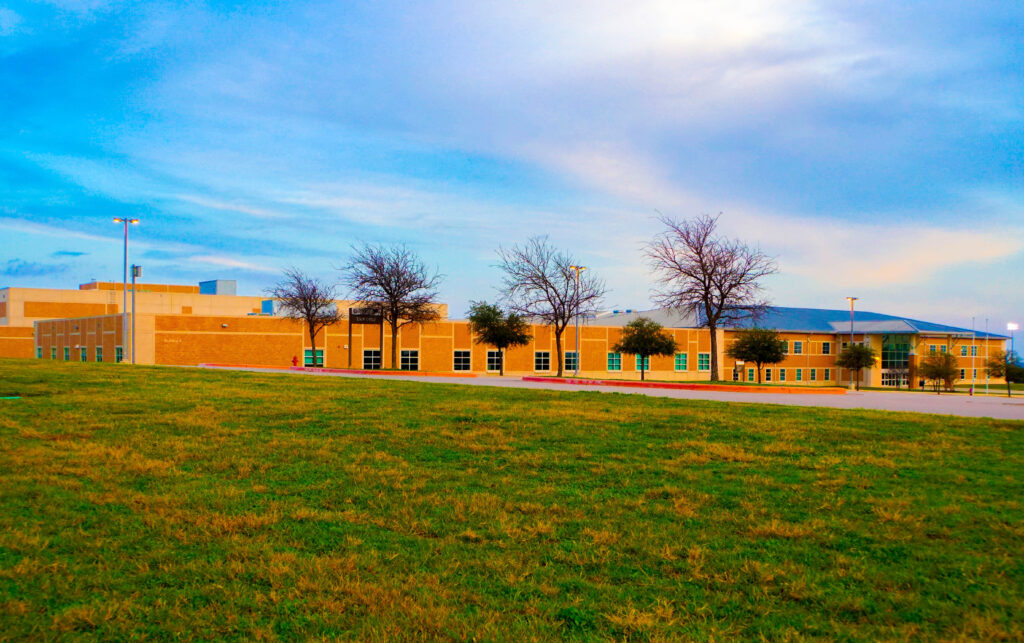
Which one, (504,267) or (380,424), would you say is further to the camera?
(504,267)

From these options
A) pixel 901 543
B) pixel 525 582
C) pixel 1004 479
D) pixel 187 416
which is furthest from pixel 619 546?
pixel 187 416

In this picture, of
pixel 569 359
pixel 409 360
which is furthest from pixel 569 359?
pixel 409 360

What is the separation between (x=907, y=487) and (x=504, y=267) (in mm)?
41356

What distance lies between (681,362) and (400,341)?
31453 mm

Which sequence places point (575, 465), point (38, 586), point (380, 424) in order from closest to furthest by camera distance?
point (38, 586)
point (575, 465)
point (380, 424)

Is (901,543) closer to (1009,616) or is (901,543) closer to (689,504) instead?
(1009,616)

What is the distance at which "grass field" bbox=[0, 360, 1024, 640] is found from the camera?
479 centimetres

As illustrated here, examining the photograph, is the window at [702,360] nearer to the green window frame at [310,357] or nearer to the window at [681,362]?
the window at [681,362]

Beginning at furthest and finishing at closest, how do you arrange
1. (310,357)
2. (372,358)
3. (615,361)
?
(615,361) < (372,358) < (310,357)

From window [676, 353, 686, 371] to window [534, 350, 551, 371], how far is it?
1500 cm

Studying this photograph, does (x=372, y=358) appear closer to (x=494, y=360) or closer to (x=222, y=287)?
(x=494, y=360)

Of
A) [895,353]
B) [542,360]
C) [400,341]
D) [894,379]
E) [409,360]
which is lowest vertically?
[894,379]

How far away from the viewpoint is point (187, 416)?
13383mm

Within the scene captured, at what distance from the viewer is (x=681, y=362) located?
79312 millimetres
